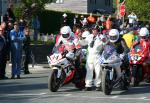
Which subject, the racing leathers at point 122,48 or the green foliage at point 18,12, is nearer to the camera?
the racing leathers at point 122,48

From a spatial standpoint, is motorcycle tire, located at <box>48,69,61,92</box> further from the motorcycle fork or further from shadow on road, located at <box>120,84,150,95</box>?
the motorcycle fork

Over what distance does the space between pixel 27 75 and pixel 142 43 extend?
5.32 m

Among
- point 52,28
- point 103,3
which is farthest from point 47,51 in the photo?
point 103,3

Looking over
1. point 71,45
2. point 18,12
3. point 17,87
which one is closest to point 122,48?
point 71,45

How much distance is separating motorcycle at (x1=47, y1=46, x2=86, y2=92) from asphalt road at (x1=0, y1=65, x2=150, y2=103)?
0.93ft

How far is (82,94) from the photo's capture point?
1639 cm

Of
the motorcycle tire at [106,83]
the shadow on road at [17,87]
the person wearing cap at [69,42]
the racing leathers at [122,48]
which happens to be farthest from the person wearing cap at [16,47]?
the motorcycle tire at [106,83]

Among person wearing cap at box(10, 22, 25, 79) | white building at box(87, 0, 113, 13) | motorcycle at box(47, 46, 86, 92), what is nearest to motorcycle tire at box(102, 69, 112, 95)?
motorcycle at box(47, 46, 86, 92)

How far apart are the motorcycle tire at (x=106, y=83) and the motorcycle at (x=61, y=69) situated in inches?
48.4

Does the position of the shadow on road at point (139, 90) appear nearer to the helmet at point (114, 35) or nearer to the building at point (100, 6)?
the helmet at point (114, 35)

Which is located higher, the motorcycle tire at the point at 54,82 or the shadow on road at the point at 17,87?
the motorcycle tire at the point at 54,82

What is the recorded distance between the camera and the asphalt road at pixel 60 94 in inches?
595

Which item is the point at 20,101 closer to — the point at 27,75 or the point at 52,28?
the point at 27,75

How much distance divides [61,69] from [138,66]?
304 centimetres
